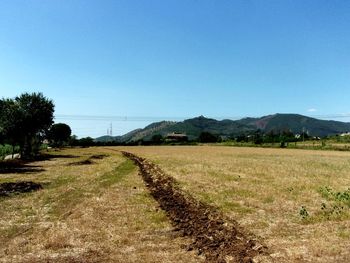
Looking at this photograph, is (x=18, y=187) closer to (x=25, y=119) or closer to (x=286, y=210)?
(x=286, y=210)

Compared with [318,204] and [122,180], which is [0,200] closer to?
[122,180]

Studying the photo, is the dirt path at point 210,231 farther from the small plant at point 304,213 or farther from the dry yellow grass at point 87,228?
the small plant at point 304,213

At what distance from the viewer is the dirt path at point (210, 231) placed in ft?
56.1

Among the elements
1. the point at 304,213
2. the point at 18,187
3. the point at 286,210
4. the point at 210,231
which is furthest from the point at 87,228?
the point at 18,187

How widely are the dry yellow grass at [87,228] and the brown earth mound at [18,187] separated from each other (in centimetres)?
166

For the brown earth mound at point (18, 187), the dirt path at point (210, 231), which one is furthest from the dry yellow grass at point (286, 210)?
the brown earth mound at point (18, 187)

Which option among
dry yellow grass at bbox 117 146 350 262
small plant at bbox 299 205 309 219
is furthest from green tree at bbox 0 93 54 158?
small plant at bbox 299 205 309 219

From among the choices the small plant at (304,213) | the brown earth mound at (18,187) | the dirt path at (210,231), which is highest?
the brown earth mound at (18,187)

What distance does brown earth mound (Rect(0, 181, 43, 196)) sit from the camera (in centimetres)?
3545

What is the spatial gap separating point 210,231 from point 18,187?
2340 cm

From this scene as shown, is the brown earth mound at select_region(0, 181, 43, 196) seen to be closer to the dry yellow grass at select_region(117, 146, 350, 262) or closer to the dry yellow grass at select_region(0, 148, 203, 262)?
the dry yellow grass at select_region(0, 148, 203, 262)

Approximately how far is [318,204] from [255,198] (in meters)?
4.48

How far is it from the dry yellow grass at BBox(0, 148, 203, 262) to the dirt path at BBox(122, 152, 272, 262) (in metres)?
0.76

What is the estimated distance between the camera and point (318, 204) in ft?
94.1
